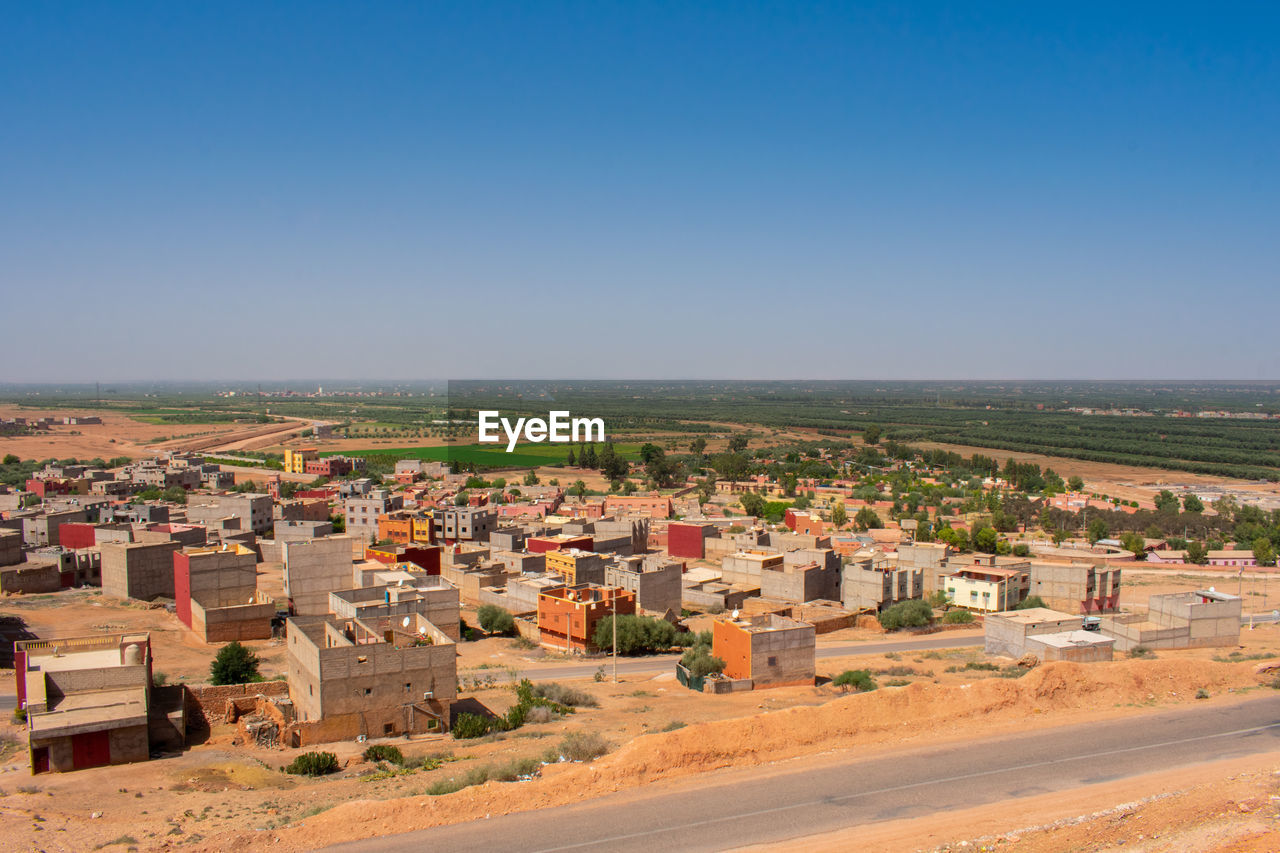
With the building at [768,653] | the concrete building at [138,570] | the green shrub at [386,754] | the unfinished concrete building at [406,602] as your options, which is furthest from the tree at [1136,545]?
the concrete building at [138,570]

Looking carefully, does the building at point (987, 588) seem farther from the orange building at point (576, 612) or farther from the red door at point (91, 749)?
the red door at point (91, 749)

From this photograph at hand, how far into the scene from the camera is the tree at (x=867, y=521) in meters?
60.0

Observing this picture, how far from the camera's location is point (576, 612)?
3020 cm

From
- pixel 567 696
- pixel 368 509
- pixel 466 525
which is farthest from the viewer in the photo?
pixel 368 509

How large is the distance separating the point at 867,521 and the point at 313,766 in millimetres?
50020

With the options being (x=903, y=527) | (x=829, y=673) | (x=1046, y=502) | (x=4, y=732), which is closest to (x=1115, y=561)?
(x=903, y=527)

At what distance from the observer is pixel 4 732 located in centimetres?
1827

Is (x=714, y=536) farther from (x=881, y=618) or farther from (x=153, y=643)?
(x=153, y=643)

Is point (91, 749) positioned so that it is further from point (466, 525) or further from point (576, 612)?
point (466, 525)

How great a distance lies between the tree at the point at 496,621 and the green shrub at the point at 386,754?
14.6m

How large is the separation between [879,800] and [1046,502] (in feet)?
219

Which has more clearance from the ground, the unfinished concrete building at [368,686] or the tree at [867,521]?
the unfinished concrete building at [368,686]

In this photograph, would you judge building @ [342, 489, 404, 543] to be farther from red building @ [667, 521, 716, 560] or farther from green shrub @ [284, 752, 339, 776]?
green shrub @ [284, 752, 339, 776]

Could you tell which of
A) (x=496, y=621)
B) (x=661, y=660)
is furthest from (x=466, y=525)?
(x=661, y=660)
